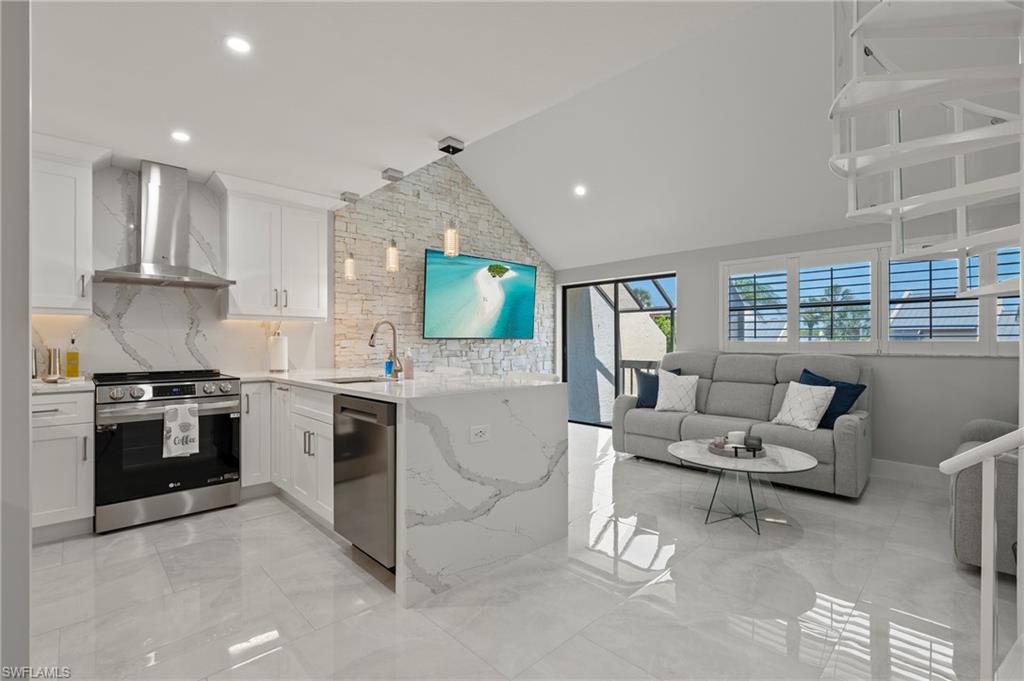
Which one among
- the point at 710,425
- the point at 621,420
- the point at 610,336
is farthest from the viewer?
the point at 610,336

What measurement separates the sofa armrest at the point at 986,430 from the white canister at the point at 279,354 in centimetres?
514

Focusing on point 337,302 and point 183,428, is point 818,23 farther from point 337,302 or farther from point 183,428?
point 183,428

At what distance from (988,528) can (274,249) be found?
4408mm

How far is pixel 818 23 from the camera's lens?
124 inches

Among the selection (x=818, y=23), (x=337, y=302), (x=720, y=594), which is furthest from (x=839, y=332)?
(x=337, y=302)

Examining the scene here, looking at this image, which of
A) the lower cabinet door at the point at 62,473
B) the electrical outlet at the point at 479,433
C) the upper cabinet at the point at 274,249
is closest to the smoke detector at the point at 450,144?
the upper cabinet at the point at 274,249

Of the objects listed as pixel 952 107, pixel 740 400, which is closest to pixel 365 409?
pixel 952 107

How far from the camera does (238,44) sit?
6.77ft

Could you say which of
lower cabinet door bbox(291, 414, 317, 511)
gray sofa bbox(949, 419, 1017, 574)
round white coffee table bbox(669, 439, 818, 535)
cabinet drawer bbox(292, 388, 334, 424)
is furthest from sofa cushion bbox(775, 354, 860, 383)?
lower cabinet door bbox(291, 414, 317, 511)

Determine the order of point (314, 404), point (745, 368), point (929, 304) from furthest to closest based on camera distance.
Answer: point (745, 368) → point (929, 304) → point (314, 404)

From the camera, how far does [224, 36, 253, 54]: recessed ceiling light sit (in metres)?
2.03

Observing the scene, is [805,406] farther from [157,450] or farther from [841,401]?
[157,450]

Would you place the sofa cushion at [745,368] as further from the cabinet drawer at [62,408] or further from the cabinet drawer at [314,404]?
the cabinet drawer at [62,408]

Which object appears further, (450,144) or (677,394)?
(677,394)
